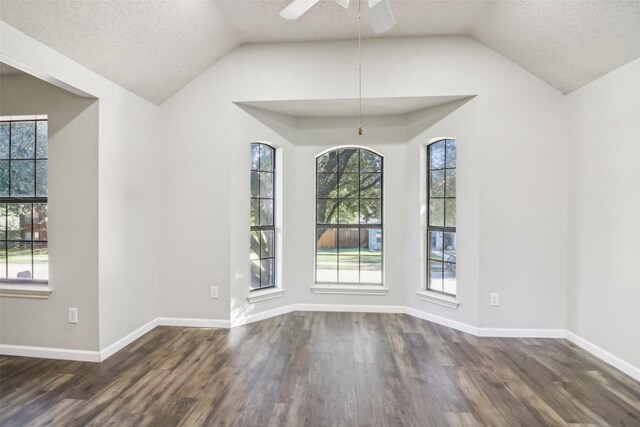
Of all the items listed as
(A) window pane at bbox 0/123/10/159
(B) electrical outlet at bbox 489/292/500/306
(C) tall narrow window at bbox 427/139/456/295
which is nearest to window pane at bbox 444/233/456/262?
(C) tall narrow window at bbox 427/139/456/295

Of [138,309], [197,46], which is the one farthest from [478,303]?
[197,46]

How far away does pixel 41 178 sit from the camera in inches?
122

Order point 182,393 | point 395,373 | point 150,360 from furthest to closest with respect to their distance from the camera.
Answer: point 150,360 < point 395,373 < point 182,393

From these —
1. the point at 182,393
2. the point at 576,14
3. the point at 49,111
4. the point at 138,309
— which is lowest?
the point at 182,393

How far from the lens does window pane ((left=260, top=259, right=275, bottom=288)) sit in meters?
4.17

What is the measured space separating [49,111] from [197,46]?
1.45m

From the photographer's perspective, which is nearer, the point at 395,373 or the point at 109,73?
the point at 395,373

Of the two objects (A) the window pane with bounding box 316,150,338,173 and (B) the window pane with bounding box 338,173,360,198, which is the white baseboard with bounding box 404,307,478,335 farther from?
(A) the window pane with bounding box 316,150,338,173

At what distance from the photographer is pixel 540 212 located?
11.2 feet

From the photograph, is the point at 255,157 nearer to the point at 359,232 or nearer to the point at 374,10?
the point at 359,232

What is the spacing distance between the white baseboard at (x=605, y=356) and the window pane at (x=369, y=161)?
278 cm

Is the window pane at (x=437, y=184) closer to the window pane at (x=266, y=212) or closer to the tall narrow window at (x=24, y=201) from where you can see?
the window pane at (x=266, y=212)

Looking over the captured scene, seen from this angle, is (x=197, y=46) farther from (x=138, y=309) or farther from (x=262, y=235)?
(x=138, y=309)

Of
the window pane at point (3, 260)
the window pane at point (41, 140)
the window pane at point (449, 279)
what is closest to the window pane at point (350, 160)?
the window pane at point (449, 279)
